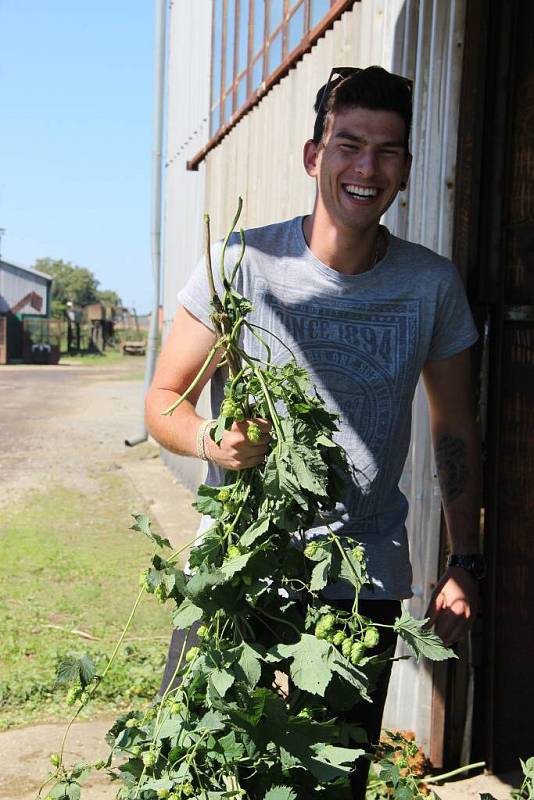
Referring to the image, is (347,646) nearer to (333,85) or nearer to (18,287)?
(333,85)

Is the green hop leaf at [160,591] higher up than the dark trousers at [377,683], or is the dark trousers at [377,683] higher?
the green hop leaf at [160,591]

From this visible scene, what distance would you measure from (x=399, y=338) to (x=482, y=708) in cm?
210

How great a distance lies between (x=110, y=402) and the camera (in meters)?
21.9

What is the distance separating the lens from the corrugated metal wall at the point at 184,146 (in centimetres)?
1081

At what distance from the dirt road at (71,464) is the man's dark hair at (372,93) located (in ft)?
9.17

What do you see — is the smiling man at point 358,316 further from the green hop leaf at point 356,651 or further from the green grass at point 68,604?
the green grass at point 68,604

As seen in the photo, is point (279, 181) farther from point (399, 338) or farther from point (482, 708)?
point (399, 338)

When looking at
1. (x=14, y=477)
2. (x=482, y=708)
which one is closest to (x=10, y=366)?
(x=14, y=477)

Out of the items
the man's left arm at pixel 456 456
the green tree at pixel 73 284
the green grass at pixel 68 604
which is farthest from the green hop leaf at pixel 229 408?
the green tree at pixel 73 284

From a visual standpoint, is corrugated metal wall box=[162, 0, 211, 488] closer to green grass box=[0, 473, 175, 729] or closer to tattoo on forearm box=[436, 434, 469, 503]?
green grass box=[0, 473, 175, 729]

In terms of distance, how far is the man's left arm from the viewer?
2.71m

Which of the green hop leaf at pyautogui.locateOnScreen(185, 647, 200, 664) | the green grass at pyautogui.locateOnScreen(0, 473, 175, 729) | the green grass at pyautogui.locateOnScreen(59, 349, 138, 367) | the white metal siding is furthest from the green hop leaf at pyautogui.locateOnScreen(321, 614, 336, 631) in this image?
the white metal siding

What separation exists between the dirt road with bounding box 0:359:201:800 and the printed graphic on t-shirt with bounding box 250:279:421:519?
218 centimetres

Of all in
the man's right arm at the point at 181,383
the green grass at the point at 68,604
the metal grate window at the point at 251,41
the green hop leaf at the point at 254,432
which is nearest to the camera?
the green hop leaf at the point at 254,432
